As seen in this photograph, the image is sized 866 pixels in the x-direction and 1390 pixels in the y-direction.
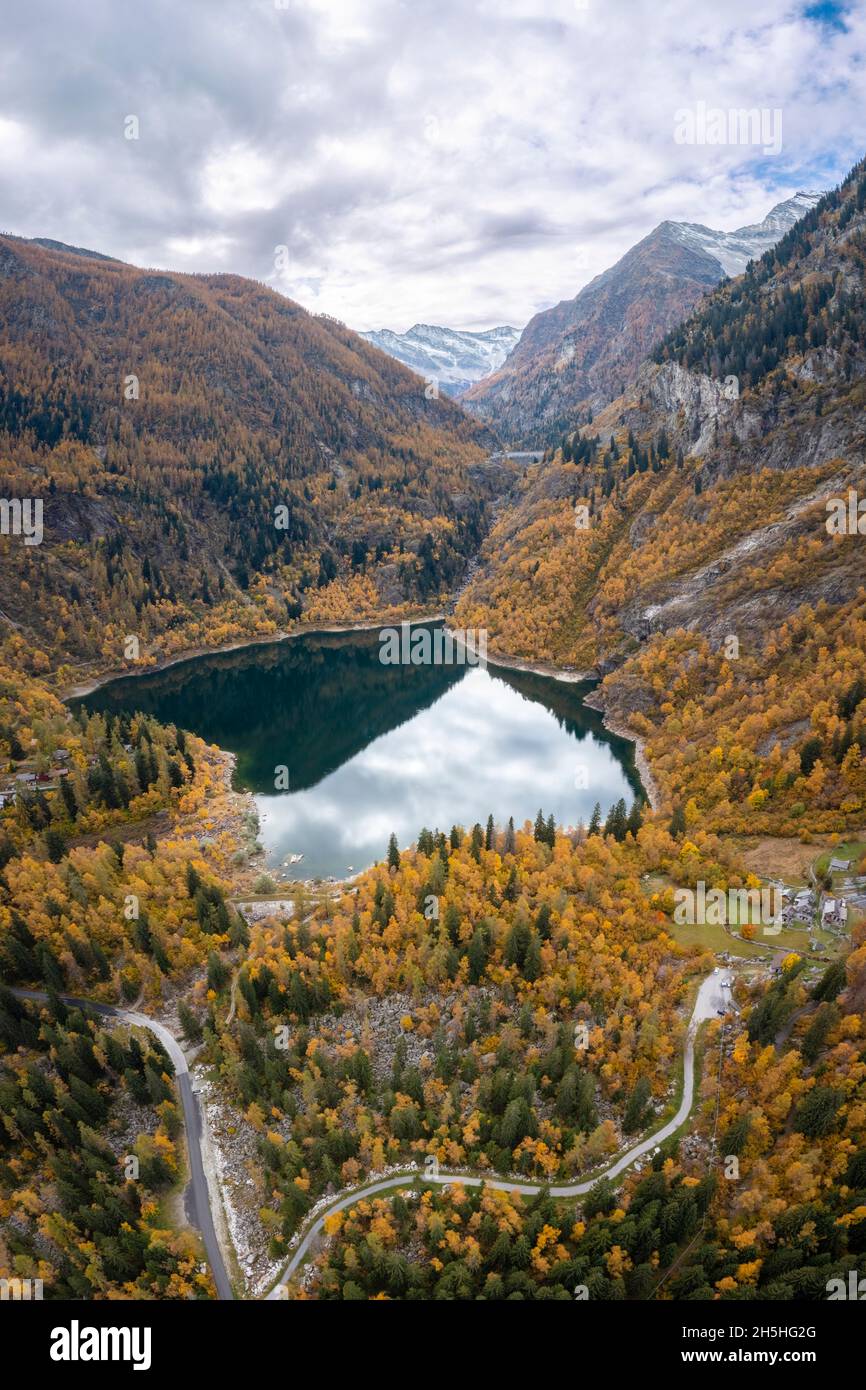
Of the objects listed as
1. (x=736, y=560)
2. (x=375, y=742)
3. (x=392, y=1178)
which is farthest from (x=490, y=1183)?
(x=736, y=560)

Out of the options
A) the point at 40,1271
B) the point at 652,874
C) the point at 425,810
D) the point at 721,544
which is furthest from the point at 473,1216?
the point at 721,544

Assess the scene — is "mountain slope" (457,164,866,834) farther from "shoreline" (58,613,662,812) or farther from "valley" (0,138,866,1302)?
"shoreline" (58,613,662,812)

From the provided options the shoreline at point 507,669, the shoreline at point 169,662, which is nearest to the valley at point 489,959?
the shoreline at point 507,669

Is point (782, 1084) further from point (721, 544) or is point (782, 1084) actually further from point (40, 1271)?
point (721, 544)

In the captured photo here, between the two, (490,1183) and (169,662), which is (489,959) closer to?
(490,1183)

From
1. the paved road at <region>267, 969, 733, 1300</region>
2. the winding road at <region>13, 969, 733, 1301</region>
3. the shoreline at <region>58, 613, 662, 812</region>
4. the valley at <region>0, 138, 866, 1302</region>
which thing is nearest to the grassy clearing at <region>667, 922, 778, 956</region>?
the valley at <region>0, 138, 866, 1302</region>

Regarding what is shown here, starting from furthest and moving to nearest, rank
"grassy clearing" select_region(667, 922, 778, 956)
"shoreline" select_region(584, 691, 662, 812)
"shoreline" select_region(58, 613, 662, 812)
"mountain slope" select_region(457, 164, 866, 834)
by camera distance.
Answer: "shoreline" select_region(58, 613, 662, 812) → "shoreline" select_region(584, 691, 662, 812) → "mountain slope" select_region(457, 164, 866, 834) → "grassy clearing" select_region(667, 922, 778, 956)

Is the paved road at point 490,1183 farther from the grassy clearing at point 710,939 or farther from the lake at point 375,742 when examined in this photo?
the lake at point 375,742
